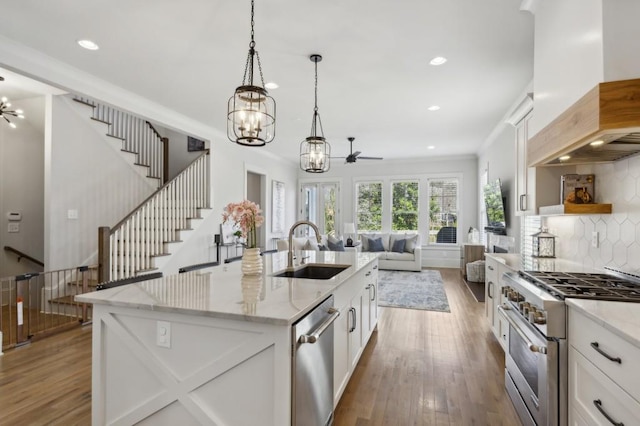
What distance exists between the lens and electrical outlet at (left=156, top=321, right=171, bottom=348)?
59.1 inches

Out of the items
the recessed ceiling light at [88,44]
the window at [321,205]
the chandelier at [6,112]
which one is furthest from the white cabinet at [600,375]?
the window at [321,205]

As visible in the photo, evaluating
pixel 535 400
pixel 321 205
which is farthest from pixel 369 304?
pixel 321 205

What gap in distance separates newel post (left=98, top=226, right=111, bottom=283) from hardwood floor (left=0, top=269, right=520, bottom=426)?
616 mm

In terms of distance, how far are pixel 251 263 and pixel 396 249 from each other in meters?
6.45

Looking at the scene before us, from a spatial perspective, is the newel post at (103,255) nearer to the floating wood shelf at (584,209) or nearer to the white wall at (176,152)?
the white wall at (176,152)

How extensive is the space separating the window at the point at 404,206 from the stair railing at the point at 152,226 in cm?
523

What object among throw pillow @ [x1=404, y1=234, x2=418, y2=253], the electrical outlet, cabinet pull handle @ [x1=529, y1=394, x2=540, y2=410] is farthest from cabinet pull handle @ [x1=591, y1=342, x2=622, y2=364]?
throw pillow @ [x1=404, y1=234, x2=418, y2=253]

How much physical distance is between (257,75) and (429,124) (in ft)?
10.9

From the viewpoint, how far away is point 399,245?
8.15 metres

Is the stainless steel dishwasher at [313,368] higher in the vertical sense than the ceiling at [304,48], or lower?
lower

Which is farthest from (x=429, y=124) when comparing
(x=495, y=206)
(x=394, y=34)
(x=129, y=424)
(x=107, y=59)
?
(x=129, y=424)

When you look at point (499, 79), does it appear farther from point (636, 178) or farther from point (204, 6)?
point (204, 6)

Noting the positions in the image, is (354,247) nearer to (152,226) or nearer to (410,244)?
(410,244)

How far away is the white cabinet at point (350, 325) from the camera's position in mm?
2111
